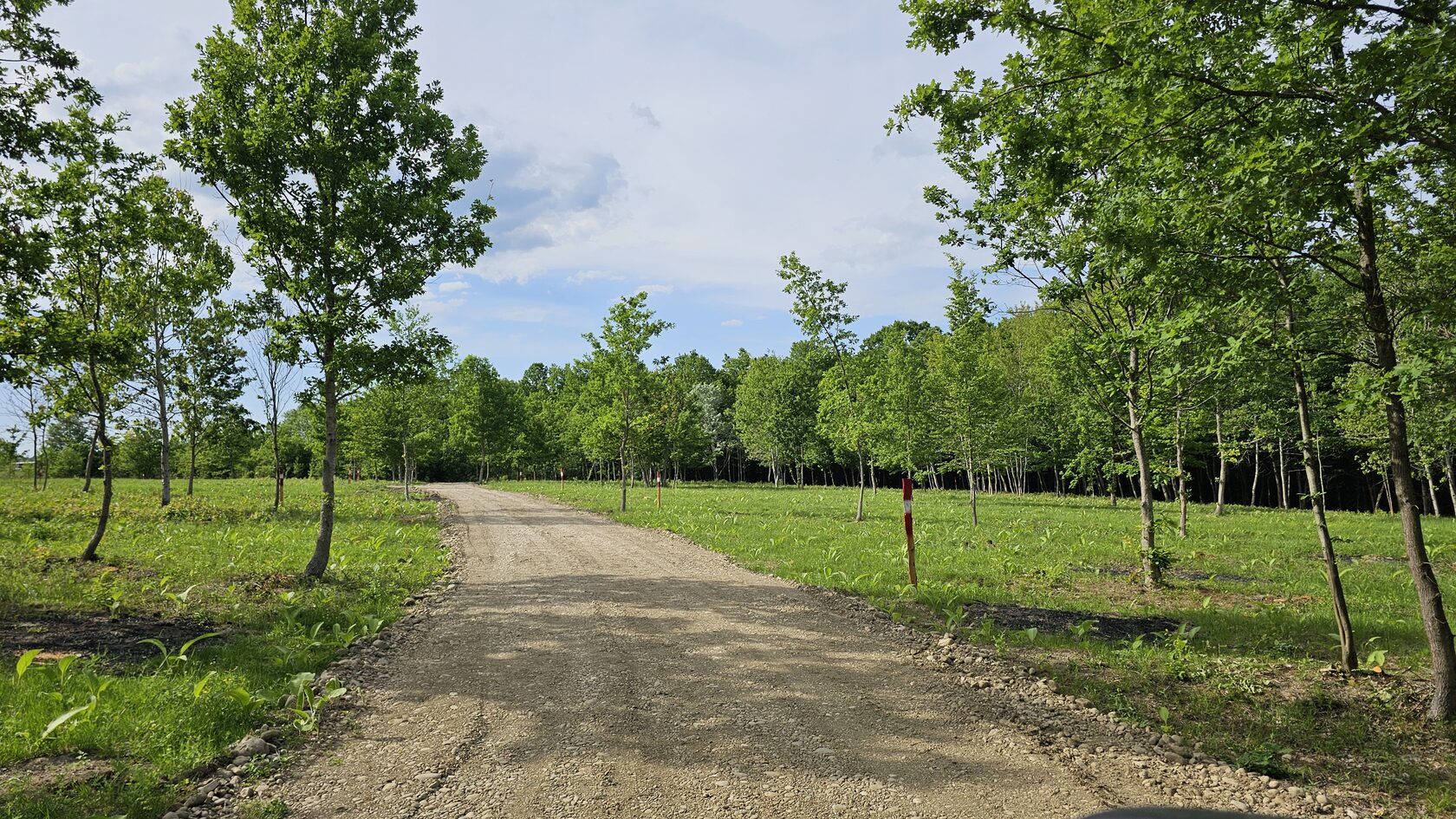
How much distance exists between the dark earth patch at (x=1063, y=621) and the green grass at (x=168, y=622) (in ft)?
25.6

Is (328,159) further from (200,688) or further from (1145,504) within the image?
(1145,504)

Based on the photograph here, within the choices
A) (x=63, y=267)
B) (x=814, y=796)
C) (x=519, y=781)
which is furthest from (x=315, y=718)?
(x=63, y=267)

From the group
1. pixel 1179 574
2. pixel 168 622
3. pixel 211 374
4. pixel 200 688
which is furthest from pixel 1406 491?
pixel 211 374

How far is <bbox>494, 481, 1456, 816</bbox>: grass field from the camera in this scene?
4926mm

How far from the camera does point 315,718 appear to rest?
16.9 ft

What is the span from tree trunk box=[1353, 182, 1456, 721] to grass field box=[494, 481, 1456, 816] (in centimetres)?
36

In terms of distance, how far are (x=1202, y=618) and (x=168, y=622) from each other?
13.6 m

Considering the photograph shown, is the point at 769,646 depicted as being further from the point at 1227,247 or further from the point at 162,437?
the point at 162,437

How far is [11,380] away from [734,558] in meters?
11.2

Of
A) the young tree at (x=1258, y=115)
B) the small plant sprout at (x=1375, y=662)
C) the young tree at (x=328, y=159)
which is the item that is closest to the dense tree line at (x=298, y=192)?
the young tree at (x=328, y=159)

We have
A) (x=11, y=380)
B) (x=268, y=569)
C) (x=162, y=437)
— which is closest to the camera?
(x=11, y=380)

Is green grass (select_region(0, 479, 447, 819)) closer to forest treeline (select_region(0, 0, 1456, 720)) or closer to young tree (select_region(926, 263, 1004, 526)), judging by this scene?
forest treeline (select_region(0, 0, 1456, 720))

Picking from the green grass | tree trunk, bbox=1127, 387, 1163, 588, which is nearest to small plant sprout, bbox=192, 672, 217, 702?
the green grass

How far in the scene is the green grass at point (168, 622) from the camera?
4445 millimetres
